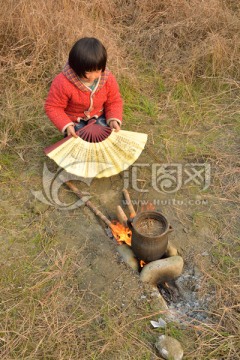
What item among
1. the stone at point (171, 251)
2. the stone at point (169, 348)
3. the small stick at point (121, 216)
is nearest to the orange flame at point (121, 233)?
the small stick at point (121, 216)

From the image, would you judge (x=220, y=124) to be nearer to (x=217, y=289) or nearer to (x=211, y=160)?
(x=211, y=160)

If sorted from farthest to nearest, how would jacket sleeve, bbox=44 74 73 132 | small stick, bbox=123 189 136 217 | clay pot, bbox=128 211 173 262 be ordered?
1. jacket sleeve, bbox=44 74 73 132
2. small stick, bbox=123 189 136 217
3. clay pot, bbox=128 211 173 262

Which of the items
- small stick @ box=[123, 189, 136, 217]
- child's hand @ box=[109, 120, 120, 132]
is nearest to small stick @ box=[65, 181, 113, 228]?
small stick @ box=[123, 189, 136, 217]

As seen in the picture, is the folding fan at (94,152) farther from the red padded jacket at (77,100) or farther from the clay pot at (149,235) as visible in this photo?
the clay pot at (149,235)

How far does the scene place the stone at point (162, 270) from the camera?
117 inches

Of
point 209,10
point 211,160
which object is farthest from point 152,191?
point 209,10

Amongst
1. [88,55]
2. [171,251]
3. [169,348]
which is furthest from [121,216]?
[88,55]

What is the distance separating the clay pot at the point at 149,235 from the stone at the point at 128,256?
0.15 ft

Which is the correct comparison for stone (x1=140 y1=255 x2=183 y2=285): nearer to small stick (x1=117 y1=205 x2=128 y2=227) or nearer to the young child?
small stick (x1=117 y1=205 x2=128 y2=227)

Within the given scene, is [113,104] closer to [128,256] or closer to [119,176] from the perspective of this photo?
[119,176]

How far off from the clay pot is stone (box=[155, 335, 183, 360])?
628mm

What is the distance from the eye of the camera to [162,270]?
2.99m

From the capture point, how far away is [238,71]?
4.98 metres

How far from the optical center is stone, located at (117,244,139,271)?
3076mm
